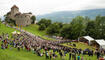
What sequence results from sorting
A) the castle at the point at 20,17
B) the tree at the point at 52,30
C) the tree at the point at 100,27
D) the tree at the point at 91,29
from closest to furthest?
the tree at the point at 100,27 < the tree at the point at 91,29 < the tree at the point at 52,30 < the castle at the point at 20,17

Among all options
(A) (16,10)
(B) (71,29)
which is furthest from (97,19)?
(A) (16,10)

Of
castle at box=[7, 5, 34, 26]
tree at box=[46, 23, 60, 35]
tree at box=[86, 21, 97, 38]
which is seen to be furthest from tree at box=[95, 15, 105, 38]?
castle at box=[7, 5, 34, 26]

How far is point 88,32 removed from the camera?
7412 centimetres

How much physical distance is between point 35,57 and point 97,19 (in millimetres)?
62433

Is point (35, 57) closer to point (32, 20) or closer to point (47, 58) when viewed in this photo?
point (47, 58)

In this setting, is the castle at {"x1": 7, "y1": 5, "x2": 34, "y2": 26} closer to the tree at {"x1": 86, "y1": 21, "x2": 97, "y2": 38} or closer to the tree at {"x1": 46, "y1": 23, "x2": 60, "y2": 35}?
the tree at {"x1": 46, "y1": 23, "x2": 60, "y2": 35}

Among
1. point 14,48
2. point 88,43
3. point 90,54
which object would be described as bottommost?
point 88,43

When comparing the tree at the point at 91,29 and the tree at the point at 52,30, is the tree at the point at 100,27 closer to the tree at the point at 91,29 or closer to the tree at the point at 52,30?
the tree at the point at 91,29

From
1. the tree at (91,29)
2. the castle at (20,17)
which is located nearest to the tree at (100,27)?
the tree at (91,29)

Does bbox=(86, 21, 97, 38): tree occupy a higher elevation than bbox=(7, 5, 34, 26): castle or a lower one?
lower

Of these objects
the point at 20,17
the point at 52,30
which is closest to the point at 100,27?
the point at 52,30

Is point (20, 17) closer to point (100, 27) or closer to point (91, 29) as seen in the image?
point (91, 29)

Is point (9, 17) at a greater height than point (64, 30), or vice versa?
point (9, 17)

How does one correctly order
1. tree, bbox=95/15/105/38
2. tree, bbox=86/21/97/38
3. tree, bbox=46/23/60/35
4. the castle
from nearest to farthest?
tree, bbox=95/15/105/38
tree, bbox=86/21/97/38
tree, bbox=46/23/60/35
the castle
